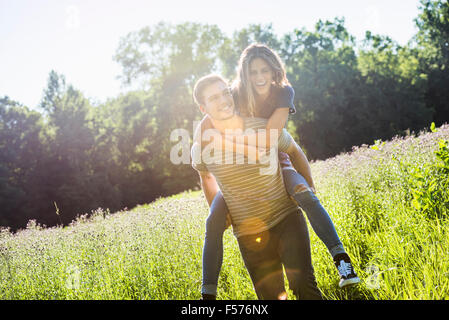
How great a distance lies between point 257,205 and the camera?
251 centimetres

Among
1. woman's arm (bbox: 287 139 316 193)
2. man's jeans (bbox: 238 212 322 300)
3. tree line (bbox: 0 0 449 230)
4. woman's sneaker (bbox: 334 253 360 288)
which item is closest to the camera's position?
woman's sneaker (bbox: 334 253 360 288)

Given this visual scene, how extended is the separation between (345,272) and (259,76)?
184 cm

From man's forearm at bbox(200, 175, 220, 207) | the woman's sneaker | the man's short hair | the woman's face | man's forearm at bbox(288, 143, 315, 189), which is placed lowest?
the woman's sneaker

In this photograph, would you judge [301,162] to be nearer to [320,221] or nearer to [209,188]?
[320,221]

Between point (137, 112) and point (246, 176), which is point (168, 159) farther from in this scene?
point (246, 176)

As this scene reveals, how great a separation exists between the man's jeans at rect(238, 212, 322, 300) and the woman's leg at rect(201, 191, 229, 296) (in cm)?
21

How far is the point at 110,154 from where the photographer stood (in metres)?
29.6

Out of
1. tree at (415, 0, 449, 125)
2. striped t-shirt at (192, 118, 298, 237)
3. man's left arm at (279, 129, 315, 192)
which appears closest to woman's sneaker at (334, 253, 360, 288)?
striped t-shirt at (192, 118, 298, 237)

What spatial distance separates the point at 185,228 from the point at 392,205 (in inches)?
101

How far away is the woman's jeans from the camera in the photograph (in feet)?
7.71

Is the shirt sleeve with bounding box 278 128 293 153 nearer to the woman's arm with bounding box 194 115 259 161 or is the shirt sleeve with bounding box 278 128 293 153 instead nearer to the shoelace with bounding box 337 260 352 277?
the woman's arm with bounding box 194 115 259 161

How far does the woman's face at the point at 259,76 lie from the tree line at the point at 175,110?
79.2 feet

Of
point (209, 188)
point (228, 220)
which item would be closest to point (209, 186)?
point (209, 188)

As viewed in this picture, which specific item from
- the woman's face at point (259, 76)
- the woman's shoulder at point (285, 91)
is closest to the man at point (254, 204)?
the woman's face at point (259, 76)
